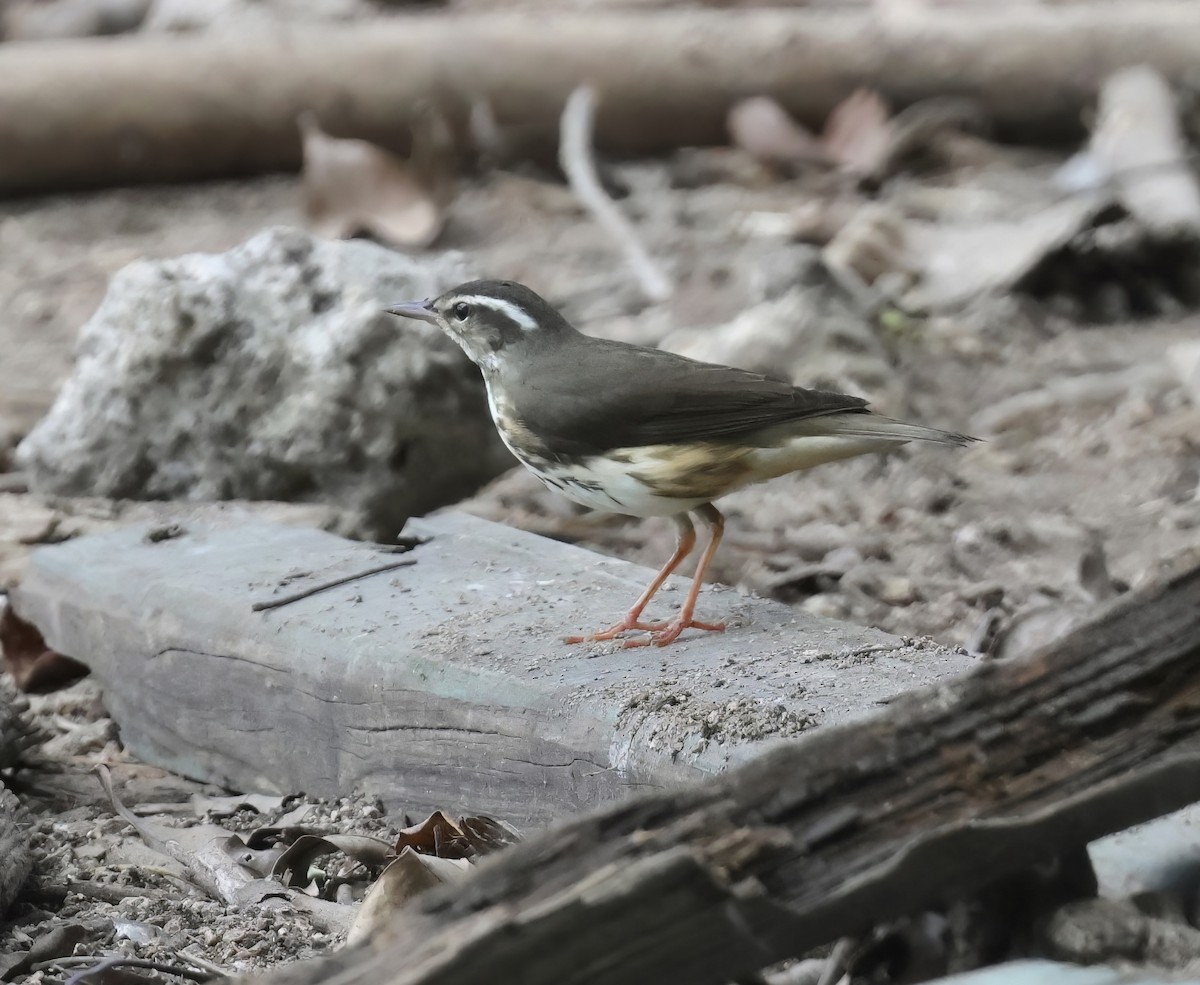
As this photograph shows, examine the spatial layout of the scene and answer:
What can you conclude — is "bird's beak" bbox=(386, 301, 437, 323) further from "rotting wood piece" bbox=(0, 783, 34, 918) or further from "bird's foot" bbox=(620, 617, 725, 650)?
"rotting wood piece" bbox=(0, 783, 34, 918)

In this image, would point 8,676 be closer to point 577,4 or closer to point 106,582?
point 106,582

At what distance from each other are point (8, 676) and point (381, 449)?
154 centimetres

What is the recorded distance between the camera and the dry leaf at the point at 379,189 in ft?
30.3

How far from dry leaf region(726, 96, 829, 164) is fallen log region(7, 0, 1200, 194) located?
0.09 m

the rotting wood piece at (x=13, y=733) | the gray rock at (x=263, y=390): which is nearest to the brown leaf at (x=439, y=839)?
the rotting wood piece at (x=13, y=733)

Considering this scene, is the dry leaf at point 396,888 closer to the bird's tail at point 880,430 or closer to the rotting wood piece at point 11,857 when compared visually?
the rotting wood piece at point 11,857

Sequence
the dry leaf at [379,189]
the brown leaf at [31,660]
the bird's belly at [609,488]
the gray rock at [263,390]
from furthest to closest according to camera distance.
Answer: the dry leaf at [379,189], the gray rock at [263,390], the brown leaf at [31,660], the bird's belly at [609,488]

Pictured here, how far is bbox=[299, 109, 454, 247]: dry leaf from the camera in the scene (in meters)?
9.23

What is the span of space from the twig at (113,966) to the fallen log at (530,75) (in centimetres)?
787

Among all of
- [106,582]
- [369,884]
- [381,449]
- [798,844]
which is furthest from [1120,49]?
[798,844]

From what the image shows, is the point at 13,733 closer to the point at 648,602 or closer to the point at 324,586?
the point at 324,586

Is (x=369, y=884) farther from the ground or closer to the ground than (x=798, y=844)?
closer to the ground

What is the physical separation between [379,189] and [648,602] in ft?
18.6

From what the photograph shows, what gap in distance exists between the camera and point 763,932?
2.24 m
